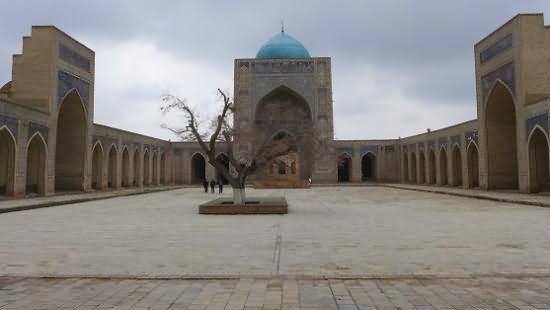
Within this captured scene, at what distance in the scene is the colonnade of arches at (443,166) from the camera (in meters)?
20.4

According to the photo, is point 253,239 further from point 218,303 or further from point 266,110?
point 266,110

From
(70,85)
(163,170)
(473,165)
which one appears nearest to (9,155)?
(70,85)

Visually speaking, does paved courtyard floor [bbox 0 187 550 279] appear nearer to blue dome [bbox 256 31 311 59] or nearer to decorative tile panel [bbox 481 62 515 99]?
decorative tile panel [bbox 481 62 515 99]

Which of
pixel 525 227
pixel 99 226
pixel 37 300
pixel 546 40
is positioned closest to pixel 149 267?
pixel 37 300

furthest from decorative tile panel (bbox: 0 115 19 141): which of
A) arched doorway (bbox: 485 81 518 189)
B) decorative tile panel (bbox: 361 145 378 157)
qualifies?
decorative tile panel (bbox: 361 145 378 157)

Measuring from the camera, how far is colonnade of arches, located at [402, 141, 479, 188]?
67.0 feet

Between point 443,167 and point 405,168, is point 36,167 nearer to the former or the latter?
point 443,167

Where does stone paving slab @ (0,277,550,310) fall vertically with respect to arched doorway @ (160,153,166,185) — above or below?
below

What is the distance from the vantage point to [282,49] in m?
29.5

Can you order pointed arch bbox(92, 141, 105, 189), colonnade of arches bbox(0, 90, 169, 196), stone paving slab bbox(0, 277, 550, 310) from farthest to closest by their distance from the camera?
pointed arch bbox(92, 141, 105, 189), colonnade of arches bbox(0, 90, 169, 196), stone paving slab bbox(0, 277, 550, 310)

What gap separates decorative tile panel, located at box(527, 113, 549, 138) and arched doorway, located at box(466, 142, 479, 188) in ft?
16.7

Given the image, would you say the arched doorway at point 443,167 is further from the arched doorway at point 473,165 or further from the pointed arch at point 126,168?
the pointed arch at point 126,168

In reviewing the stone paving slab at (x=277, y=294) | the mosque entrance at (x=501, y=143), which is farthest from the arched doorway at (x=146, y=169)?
the stone paving slab at (x=277, y=294)

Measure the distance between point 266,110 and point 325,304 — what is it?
27.4 m
